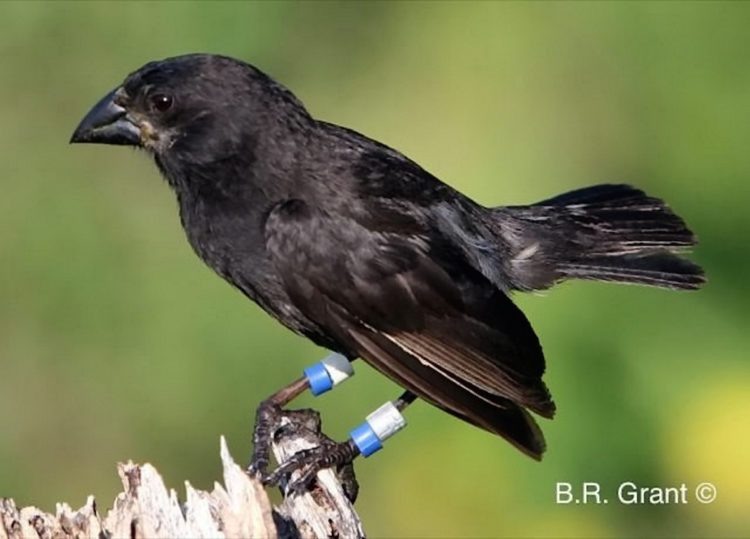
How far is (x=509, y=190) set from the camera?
341 inches

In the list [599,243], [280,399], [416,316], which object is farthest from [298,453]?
[599,243]

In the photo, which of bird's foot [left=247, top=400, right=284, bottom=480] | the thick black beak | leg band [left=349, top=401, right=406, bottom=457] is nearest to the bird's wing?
leg band [left=349, top=401, right=406, bottom=457]

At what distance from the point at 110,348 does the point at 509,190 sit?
2.04 m

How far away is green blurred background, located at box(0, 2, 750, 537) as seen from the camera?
7.50m

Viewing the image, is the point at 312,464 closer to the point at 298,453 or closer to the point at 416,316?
the point at 298,453

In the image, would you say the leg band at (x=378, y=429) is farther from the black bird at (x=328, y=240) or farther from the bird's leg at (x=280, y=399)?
the bird's leg at (x=280, y=399)

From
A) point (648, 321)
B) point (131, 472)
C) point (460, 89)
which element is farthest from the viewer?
point (460, 89)

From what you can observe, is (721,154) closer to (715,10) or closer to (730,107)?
(730,107)

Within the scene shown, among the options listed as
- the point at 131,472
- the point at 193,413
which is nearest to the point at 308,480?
the point at 131,472

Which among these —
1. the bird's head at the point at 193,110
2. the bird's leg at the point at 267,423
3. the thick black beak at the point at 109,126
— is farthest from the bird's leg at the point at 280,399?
the thick black beak at the point at 109,126

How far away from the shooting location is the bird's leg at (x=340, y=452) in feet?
18.4

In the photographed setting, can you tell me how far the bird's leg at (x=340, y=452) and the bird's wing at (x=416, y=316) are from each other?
14 centimetres

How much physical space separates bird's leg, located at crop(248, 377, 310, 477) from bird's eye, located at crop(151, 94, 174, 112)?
1.02 m

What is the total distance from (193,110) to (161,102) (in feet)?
0.37
